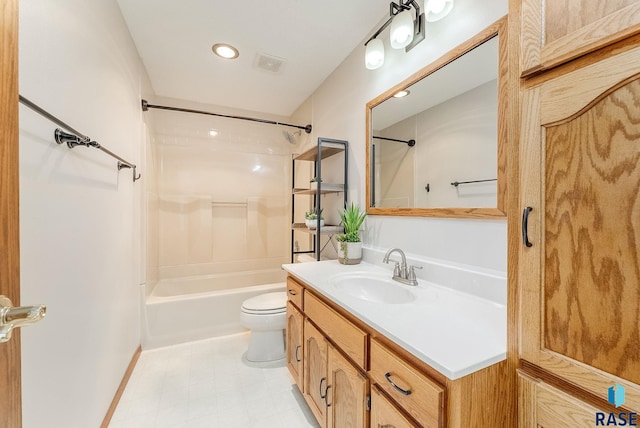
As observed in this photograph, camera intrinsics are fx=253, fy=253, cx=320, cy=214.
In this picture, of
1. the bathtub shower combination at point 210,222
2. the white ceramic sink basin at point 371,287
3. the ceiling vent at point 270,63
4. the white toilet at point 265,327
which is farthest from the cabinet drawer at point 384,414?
the ceiling vent at point 270,63

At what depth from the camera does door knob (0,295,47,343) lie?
428 mm

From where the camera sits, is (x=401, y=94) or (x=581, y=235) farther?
(x=401, y=94)

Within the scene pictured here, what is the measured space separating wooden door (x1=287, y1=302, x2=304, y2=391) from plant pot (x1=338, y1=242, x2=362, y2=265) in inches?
18.0

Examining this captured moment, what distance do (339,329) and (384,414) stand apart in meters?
0.32

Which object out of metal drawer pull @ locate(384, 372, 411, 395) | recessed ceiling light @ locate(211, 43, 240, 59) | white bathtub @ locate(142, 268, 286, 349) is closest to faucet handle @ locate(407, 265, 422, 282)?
metal drawer pull @ locate(384, 372, 411, 395)

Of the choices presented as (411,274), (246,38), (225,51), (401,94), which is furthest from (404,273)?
(225,51)

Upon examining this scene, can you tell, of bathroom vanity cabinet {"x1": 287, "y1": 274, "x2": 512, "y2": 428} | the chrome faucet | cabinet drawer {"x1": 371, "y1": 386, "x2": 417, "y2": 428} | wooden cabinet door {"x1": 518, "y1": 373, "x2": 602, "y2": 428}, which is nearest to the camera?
wooden cabinet door {"x1": 518, "y1": 373, "x2": 602, "y2": 428}

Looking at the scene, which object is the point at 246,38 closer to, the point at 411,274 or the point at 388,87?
the point at 388,87

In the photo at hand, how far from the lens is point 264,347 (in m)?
1.97

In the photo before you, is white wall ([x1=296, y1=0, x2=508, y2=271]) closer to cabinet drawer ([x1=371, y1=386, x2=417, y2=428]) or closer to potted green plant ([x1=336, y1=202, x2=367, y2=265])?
potted green plant ([x1=336, y1=202, x2=367, y2=265])

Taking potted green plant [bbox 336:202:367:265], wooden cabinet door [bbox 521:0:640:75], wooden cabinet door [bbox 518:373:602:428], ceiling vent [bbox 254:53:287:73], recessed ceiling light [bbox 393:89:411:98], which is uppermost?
ceiling vent [bbox 254:53:287:73]

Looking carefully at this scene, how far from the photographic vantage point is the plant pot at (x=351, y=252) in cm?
168

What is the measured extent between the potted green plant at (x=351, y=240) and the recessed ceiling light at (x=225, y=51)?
1502 millimetres

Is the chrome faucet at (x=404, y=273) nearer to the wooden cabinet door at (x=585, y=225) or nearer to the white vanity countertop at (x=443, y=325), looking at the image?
the white vanity countertop at (x=443, y=325)
